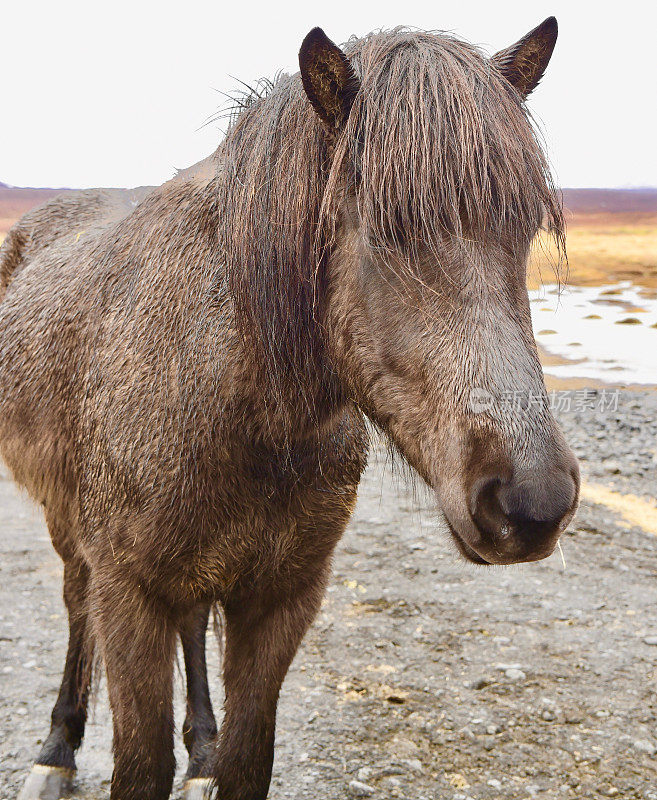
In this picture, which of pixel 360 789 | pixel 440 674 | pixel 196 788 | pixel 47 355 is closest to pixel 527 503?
pixel 47 355

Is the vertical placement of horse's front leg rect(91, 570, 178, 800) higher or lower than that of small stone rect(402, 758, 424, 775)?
higher

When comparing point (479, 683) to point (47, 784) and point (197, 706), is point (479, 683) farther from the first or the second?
point (47, 784)

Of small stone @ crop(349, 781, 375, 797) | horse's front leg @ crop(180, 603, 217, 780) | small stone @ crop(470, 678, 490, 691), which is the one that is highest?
horse's front leg @ crop(180, 603, 217, 780)

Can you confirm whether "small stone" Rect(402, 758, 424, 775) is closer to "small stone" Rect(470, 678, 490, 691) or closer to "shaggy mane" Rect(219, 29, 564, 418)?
"small stone" Rect(470, 678, 490, 691)

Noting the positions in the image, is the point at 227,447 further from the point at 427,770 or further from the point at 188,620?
the point at 427,770

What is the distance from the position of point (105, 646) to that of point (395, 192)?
1.49 metres

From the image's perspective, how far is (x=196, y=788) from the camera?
9.23 ft

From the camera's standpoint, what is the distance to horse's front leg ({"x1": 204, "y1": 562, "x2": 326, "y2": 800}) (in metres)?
2.31

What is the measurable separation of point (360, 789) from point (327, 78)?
241cm

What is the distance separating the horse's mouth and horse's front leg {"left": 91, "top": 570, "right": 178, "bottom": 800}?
975 mm

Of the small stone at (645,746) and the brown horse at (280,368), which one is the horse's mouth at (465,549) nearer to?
the brown horse at (280,368)

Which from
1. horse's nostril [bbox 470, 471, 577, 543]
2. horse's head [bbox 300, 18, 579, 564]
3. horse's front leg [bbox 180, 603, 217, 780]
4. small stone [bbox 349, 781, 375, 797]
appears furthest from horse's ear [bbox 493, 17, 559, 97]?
small stone [bbox 349, 781, 375, 797]

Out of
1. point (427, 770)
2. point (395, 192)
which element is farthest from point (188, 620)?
point (395, 192)

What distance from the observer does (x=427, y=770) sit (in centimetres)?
295
